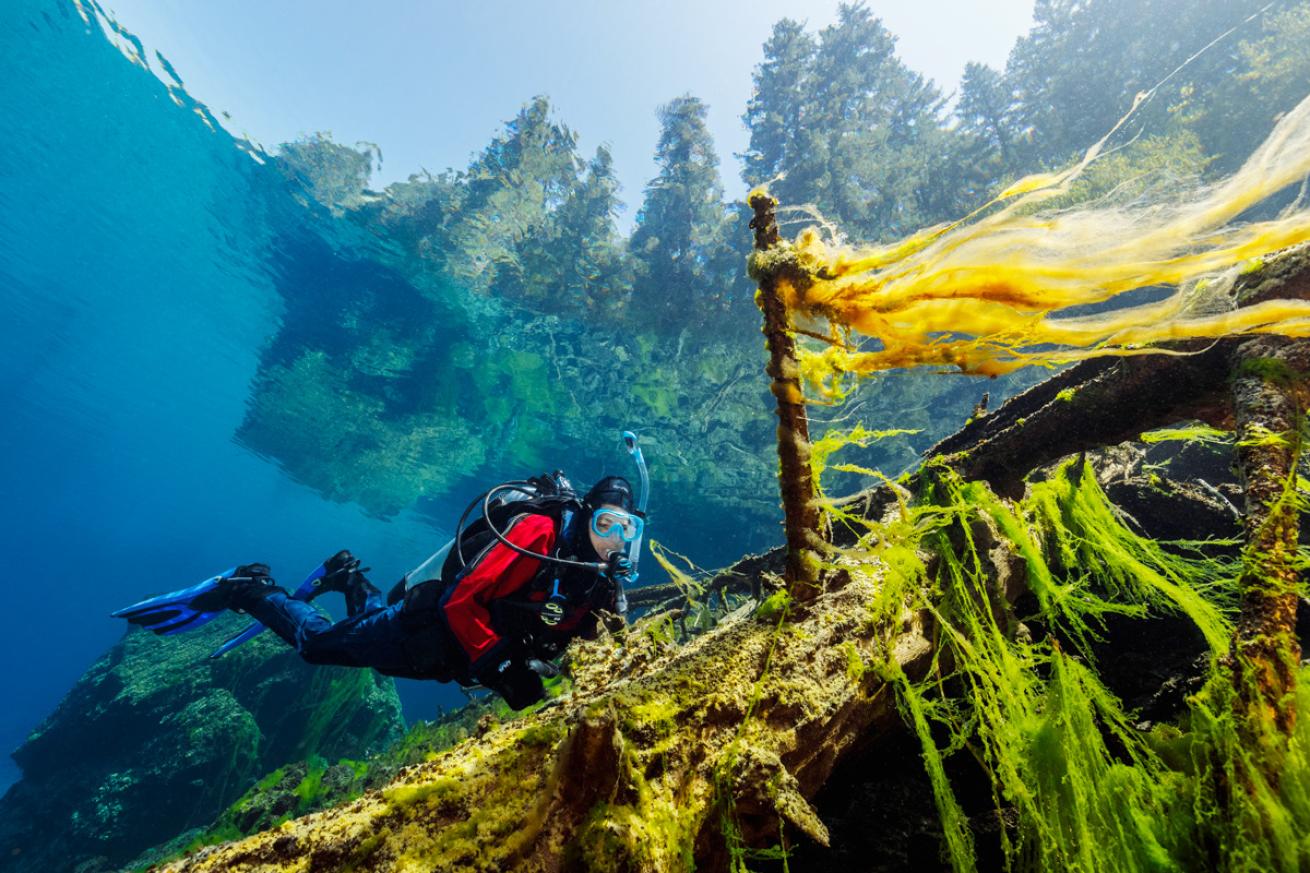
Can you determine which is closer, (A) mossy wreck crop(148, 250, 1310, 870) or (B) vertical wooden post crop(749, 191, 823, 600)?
(A) mossy wreck crop(148, 250, 1310, 870)

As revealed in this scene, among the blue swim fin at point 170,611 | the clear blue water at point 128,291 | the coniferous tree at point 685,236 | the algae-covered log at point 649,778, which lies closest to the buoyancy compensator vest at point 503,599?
the algae-covered log at point 649,778

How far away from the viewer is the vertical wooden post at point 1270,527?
37.8 inches

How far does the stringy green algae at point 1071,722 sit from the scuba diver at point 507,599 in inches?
108

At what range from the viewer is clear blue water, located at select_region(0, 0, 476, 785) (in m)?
15.8

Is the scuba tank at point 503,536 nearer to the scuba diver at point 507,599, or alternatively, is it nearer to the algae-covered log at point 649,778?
the scuba diver at point 507,599

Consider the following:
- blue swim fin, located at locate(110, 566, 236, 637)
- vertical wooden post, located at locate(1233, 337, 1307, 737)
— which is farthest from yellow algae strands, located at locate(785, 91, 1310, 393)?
blue swim fin, located at locate(110, 566, 236, 637)

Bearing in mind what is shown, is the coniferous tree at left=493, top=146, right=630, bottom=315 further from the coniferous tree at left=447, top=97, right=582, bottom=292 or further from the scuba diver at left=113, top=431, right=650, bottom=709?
the scuba diver at left=113, top=431, right=650, bottom=709

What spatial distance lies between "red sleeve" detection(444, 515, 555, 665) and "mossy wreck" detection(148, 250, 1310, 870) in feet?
6.12

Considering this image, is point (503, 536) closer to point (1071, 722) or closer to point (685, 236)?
point (1071, 722)

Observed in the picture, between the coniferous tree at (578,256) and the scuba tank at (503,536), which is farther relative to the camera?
the coniferous tree at (578,256)

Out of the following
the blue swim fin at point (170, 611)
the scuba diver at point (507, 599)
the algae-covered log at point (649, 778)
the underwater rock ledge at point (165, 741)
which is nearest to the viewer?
the algae-covered log at point (649, 778)

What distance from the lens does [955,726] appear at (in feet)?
6.12

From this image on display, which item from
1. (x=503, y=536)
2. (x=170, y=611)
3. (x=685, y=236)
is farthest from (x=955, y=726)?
(x=685, y=236)

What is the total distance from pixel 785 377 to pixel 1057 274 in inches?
25.5
